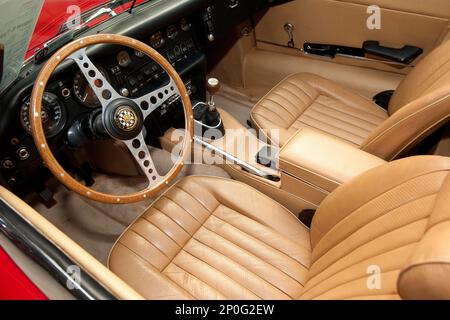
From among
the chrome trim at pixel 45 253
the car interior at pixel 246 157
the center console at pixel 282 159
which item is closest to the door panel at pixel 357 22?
the car interior at pixel 246 157

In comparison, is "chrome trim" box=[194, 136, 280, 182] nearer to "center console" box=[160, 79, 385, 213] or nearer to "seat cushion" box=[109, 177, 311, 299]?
"center console" box=[160, 79, 385, 213]

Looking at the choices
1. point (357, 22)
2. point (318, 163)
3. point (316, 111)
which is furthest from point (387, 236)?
point (357, 22)

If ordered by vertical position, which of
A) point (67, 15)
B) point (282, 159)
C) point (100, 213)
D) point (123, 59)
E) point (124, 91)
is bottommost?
point (100, 213)

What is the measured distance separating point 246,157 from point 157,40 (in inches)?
23.9

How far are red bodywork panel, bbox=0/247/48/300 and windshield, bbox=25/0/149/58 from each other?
0.69 metres

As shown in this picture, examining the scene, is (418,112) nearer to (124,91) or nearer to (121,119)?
(121,119)

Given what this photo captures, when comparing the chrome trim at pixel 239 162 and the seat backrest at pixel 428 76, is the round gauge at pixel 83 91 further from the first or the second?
the seat backrest at pixel 428 76

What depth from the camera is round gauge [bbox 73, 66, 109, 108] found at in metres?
1.31

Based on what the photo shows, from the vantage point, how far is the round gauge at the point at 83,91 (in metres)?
1.31

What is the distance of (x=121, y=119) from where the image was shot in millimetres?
1200

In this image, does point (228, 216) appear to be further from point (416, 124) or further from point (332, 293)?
point (416, 124)

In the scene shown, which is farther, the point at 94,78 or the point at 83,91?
the point at 83,91

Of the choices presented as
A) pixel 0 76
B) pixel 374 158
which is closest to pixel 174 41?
pixel 0 76
